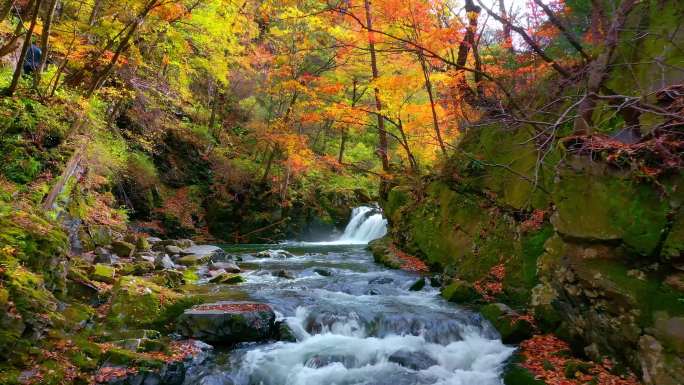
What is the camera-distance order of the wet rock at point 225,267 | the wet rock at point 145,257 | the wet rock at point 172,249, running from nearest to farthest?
the wet rock at point 145,257
the wet rock at point 225,267
the wet rock at point 172,249

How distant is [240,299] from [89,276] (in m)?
2.98

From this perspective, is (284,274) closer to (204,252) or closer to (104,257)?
(204,252)

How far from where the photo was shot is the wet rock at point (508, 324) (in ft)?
23.9

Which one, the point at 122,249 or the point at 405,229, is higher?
the point at 405,229

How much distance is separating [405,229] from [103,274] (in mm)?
9834

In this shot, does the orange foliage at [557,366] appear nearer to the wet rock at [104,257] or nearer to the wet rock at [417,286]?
the wet rock at [417,286]

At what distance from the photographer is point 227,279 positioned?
35.0ft

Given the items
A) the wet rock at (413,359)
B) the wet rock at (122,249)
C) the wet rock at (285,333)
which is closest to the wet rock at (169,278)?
the wet rock at (122,249)

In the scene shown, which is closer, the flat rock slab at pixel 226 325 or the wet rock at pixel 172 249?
the flat rock slab at pixel 226 325

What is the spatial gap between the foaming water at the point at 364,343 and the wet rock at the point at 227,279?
0.90 ft

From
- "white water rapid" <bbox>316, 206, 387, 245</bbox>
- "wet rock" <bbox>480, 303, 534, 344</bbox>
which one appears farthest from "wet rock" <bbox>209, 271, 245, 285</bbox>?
"white water rapid" <bbox>316, 206, 387, 245</bbox>

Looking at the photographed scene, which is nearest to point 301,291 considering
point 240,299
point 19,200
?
point 240,299

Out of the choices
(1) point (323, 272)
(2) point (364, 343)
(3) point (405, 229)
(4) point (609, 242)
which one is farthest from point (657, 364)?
(3) point (405, 229)

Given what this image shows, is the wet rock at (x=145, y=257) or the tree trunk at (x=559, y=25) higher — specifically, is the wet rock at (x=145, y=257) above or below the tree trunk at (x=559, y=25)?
below
